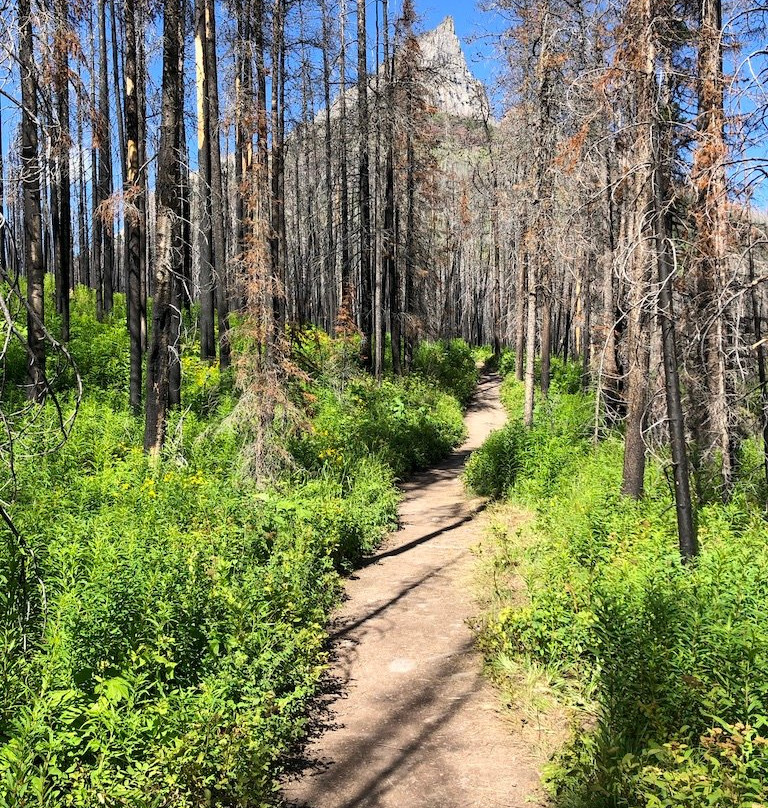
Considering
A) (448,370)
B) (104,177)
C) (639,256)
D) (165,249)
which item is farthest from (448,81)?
(639,256)

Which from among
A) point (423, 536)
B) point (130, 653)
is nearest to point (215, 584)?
point (130, 653)

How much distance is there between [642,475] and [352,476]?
492 cm

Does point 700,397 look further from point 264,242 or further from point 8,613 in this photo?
point 8,613

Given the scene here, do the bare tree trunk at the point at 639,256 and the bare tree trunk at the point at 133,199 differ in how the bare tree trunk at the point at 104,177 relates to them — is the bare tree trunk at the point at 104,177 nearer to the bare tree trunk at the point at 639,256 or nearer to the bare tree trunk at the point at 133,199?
the bare tree trunk at the point at 133,199

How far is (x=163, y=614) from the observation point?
4500mm

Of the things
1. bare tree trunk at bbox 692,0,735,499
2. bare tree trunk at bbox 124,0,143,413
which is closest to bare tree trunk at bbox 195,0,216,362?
bare tree trunk at bbox 124,0,143,413

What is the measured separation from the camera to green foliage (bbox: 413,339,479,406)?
79.2 ft

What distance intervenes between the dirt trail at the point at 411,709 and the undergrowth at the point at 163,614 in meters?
0.34

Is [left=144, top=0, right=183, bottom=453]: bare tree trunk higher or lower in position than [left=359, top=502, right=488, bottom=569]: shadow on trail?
higher

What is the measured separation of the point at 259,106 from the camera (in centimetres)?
1046

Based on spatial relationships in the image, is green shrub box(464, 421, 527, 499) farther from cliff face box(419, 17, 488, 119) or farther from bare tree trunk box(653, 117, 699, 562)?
cliff face box(419, 17, 488, 119)

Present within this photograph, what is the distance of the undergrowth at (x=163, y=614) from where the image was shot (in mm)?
3531

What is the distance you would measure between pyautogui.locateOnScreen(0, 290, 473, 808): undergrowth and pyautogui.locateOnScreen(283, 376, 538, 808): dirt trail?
342mm

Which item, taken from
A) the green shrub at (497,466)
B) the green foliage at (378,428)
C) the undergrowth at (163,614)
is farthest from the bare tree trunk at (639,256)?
the green foliage at (378,428)
